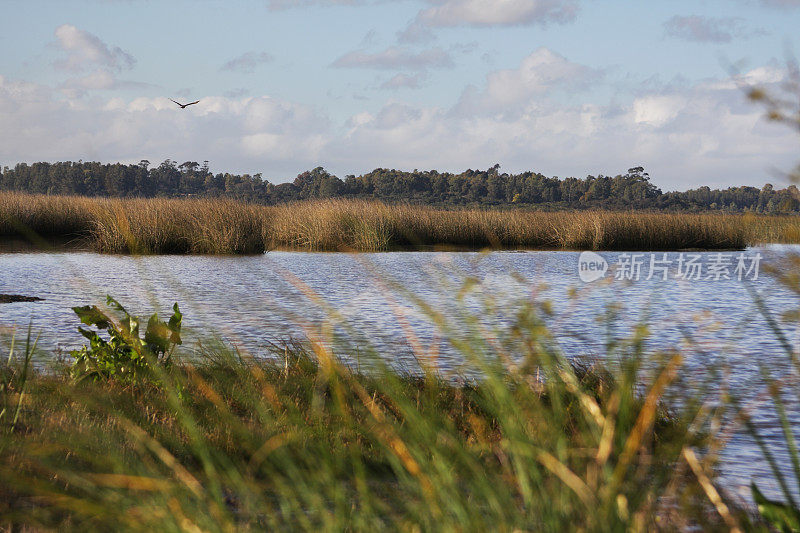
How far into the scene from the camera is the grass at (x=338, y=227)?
1630cm

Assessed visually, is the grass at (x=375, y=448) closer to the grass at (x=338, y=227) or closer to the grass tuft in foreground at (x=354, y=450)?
the grass tuft in foreground at (x=354, y=450)

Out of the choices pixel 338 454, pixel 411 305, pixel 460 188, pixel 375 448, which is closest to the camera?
pixel 338 454

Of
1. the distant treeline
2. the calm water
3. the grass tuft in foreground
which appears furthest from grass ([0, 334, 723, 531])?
the distant treeline

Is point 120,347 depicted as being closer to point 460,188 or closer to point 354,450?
point 354,450

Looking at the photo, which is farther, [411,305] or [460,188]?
[460,188]

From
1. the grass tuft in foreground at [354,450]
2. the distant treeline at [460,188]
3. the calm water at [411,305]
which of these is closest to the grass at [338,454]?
the grass tuft in foreground at [354,450]

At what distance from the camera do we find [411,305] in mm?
8625

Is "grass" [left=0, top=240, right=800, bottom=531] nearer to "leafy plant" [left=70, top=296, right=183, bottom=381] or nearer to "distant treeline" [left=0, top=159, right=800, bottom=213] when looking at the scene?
"leafy plant" [left=70, top=296, right=183, bottom=381]

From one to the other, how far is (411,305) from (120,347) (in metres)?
4.77

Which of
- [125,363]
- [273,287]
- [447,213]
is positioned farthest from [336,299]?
[447,213]

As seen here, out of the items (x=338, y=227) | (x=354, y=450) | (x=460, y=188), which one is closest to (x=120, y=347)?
(x=354, y=450)

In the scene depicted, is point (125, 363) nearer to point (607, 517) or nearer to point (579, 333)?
point (607, 517)

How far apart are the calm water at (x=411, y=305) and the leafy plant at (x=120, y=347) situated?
235 mm

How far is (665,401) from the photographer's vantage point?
413 centimetres
